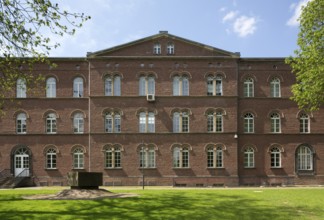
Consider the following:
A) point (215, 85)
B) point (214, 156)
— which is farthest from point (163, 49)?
point (214, 156)

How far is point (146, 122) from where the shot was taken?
32.3 meters

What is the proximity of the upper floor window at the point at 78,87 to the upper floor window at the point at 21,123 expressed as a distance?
4.86m

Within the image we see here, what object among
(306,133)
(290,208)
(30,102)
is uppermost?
(30,102)

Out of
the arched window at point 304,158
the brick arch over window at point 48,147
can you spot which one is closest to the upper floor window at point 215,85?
the arched window at point 304,158

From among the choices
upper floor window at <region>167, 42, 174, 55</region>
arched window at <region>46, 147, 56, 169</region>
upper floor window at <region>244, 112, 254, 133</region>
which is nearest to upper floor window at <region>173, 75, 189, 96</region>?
upper floor window at <region>167, 42, 174, 55</region>

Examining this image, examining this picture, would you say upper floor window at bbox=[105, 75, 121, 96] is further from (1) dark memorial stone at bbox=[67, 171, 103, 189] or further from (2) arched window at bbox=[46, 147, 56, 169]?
(1) dark memorial stone at bbox=[67, 171, 103, 189]

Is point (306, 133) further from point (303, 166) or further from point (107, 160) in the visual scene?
point (107, 160)

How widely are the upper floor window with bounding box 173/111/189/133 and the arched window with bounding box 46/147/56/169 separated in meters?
Result: 10.8

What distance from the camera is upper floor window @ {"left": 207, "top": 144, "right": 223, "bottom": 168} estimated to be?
3228cm

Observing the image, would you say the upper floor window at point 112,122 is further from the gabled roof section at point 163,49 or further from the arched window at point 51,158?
the gabled roof section at point 163,49

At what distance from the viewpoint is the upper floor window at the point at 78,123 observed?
107 ft

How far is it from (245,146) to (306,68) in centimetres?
1011

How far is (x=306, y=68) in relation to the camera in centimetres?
2520

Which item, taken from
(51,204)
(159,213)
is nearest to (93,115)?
(51,204)
